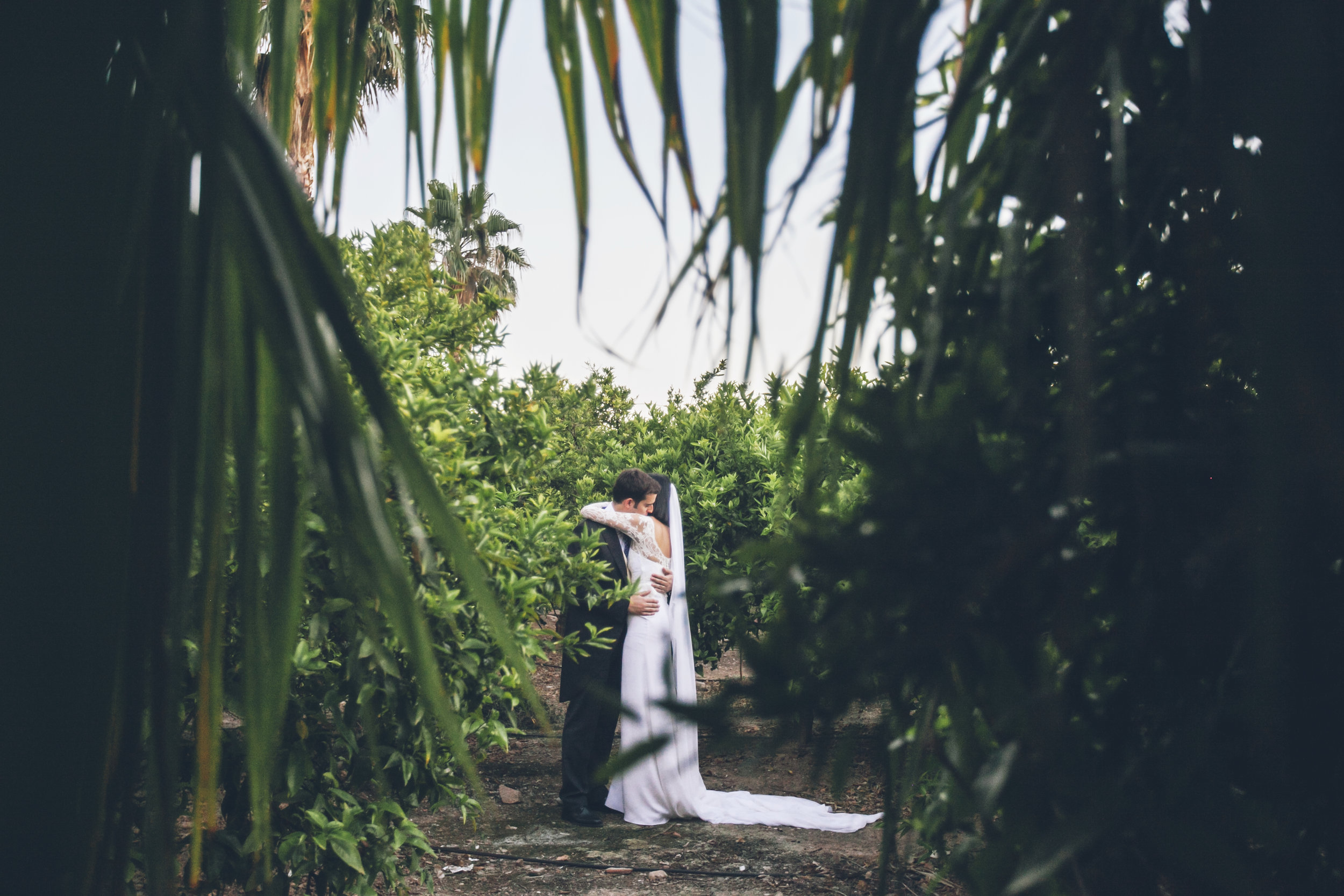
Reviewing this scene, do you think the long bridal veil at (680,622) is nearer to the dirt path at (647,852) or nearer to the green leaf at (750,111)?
the dirt path at (647,852)

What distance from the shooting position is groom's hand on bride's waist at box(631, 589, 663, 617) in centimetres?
554

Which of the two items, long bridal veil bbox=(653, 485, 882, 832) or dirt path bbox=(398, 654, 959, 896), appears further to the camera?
long bridal veil bbox=(653, 485, 882, 832)

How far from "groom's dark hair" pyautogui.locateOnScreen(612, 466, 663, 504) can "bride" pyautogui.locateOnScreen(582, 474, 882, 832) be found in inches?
4.5

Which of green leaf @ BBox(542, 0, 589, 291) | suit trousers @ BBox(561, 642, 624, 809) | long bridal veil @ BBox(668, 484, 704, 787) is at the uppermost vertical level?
green leaf @ BBox(542, 0, 589, 291)

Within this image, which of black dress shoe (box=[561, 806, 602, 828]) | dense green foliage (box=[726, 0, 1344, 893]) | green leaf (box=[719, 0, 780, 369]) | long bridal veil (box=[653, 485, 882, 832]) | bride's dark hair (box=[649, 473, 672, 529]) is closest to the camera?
dense green foliage (box=[726, 0, 1344, 893])

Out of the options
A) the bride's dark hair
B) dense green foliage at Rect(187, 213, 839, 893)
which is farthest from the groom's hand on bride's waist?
dense green foliage at Rect(187, 213, 839, 893)

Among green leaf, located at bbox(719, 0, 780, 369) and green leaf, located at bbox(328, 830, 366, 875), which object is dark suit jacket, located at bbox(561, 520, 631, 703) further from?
green leaf, located at bbox(719, 0, 780, 369)

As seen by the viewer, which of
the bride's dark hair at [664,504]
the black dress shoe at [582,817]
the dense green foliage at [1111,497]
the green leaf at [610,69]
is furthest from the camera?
the bride's dark hair at [664,504]

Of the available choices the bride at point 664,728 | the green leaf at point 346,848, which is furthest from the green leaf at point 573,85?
the bride at point 664,728

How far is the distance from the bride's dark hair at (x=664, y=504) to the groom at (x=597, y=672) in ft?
0.98

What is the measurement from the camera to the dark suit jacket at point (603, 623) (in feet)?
17.4

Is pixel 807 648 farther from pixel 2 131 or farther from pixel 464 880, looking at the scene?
pixel 464 880

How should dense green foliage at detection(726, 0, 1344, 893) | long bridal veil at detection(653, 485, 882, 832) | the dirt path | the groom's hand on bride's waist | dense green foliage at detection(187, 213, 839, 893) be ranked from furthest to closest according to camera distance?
the groom's hand on bride's waist, long bridal veil at detection(653, 485, 882, 832), the dirt path, dense green foliage at detection(187, 213, 839, 893), dense green foliage at detection(726, 0, 1344, 893)

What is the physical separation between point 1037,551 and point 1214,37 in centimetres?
42
